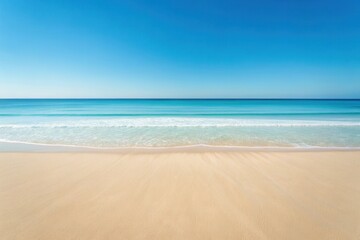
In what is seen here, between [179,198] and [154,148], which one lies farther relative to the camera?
[154,148]

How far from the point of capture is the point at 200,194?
3057 mm

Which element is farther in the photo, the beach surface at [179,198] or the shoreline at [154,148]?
the shoreline at [154,148]

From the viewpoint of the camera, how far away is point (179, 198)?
116 inches

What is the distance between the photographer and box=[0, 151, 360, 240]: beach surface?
223cm

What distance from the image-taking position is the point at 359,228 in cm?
230

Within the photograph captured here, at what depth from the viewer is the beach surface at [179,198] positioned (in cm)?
223

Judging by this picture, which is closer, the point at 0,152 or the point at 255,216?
the point at 255,216

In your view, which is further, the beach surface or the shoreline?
the shoreline

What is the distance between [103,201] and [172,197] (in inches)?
45.1

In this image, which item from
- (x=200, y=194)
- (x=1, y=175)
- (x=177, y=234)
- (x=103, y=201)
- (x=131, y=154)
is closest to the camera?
(x=177, y=234)

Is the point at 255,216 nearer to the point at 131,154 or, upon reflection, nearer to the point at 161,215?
the point at 161,215

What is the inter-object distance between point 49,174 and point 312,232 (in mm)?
4943

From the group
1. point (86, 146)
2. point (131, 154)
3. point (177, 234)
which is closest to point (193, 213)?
point (177, 234)

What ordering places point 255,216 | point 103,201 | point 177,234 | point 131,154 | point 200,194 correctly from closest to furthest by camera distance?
point 177,234 < point 255,216 < point 103,201 < point 200,194 < point 131,154
